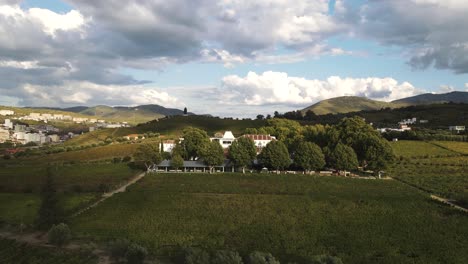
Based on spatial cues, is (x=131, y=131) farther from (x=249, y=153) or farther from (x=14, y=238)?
(x=14, y=238)

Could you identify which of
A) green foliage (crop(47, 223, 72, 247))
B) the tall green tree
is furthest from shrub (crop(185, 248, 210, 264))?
the tall green tree

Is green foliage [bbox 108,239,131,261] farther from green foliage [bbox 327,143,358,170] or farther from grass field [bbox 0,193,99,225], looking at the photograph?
green foliage [bbox 327,143,358,170]

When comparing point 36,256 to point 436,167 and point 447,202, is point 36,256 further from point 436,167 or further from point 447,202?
point 436,167

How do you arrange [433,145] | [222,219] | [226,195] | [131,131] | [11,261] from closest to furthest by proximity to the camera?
[11,261]
[222,219]
[226,195]
[433,145]
[131,131]

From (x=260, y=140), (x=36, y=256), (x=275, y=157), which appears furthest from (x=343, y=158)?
(x=36, y=256)


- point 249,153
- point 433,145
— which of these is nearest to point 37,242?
point 249,153

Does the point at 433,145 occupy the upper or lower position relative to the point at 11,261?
upper
